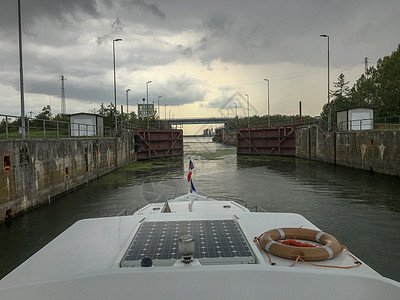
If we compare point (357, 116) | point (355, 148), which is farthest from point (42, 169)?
point (357, 116)

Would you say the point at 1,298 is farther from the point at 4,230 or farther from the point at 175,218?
the point at 4,230

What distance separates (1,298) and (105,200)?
41.3 ft

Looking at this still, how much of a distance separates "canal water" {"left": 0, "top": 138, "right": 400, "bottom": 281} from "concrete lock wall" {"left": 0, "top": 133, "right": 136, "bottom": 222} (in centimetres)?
57

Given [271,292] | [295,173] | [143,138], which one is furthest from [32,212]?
[143,138]

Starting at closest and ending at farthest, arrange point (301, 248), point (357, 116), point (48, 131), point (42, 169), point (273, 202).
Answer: point (301, 248) → point (42, 169) → point (273, 202) → point (48, 131) → point (357, 116)

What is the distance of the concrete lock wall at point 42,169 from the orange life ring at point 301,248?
10.2 meters

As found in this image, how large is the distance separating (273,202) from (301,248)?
1081cm

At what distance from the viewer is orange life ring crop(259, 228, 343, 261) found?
3473 millimetres

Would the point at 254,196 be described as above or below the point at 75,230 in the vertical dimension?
below

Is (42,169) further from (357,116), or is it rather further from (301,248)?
(357,116)

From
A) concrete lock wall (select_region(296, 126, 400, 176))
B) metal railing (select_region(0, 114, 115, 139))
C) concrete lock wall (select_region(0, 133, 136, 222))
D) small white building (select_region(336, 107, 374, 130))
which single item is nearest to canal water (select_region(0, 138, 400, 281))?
concrete lock wall (select_region(0, 133, 136, 222))

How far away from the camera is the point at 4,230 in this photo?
10023 mm

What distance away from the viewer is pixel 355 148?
24.6m

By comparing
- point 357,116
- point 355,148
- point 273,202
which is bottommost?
point 273,202
